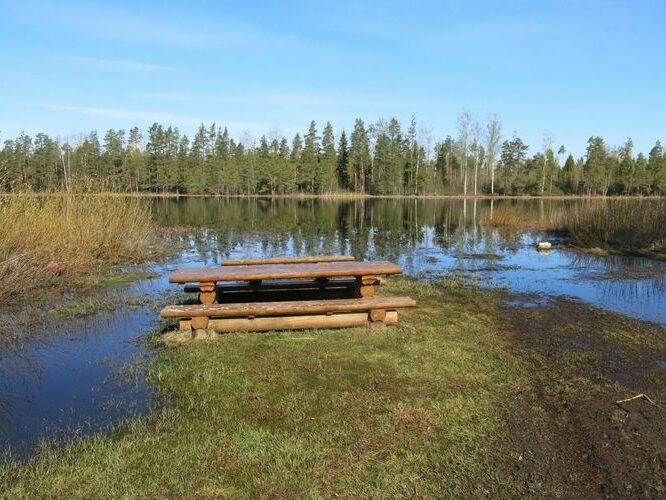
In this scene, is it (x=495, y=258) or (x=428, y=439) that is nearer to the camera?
(x=428, y=439)

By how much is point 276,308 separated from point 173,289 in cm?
507

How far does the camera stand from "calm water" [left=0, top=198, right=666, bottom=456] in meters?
4.93

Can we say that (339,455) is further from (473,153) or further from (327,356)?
(473,153)

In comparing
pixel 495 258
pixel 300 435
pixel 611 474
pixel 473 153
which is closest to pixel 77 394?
pixel 300 435

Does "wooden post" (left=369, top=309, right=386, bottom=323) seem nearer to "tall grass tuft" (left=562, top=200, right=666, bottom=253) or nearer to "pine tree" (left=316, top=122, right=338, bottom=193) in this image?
"tall grass tuft" (left=562, top=200, right=666, bottom=253)

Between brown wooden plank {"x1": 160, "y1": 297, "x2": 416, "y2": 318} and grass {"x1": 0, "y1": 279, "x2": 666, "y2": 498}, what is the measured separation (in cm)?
36

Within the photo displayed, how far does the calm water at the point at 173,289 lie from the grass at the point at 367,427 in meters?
0.48

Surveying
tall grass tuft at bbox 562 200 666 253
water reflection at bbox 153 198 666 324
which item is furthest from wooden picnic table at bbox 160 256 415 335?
tall grass tuft at bbox 562 200 666 253

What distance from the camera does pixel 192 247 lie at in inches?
771

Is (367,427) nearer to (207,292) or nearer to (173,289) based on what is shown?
(207,292)

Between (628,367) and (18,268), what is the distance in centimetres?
1075

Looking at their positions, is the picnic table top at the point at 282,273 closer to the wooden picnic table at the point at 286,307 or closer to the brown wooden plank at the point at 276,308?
the wooden picnic table at the point at 286,307

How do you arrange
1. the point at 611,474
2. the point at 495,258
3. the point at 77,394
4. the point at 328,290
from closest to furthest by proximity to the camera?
the point at 611,474
the point at 77,394
the point at 328,290
the point at 495,258

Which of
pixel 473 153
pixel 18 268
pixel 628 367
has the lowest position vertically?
pixel 628 367
